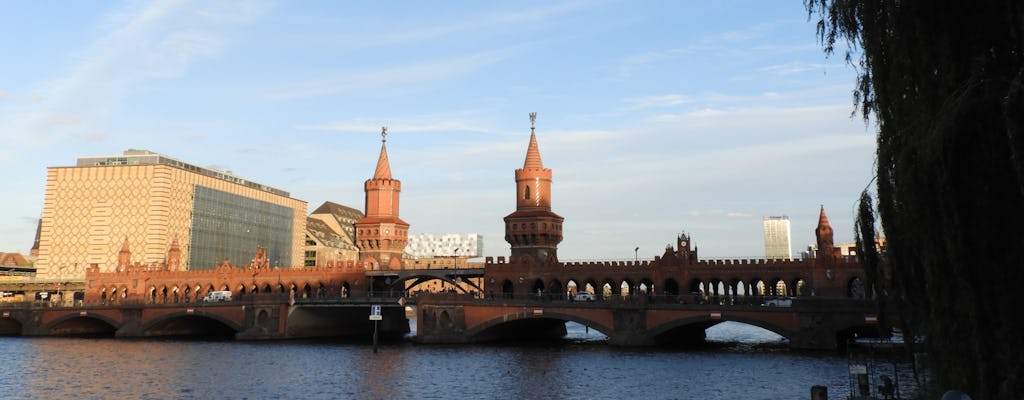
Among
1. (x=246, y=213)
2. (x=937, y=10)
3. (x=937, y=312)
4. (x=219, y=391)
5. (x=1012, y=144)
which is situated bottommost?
(x=219, y=391)

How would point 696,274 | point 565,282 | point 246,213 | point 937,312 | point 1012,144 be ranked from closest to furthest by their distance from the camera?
point 1012,144, point 937,312, point 696,274, point 565,282, point 246,213

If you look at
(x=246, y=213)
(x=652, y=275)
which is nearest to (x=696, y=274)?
(x=652, y=275)

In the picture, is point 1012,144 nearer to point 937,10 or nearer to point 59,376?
point 937,10

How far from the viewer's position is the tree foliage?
51.8 ft

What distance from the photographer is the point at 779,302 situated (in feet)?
217

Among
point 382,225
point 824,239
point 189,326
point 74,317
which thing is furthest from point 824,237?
point 74,317

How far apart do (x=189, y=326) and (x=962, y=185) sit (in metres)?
95.4

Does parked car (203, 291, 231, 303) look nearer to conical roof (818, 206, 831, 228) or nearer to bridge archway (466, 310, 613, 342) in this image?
bridge archway (466, 310, 613, 342)

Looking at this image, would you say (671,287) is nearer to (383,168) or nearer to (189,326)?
(383,168)

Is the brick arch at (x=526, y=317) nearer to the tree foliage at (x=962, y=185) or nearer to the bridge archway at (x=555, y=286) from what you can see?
the bridge archway at (x=555, y=286)

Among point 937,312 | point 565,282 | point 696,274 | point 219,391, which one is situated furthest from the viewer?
point 565,282

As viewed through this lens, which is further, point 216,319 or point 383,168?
point 383,168

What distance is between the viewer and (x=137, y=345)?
79.6m

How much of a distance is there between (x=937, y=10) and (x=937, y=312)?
249 inches
